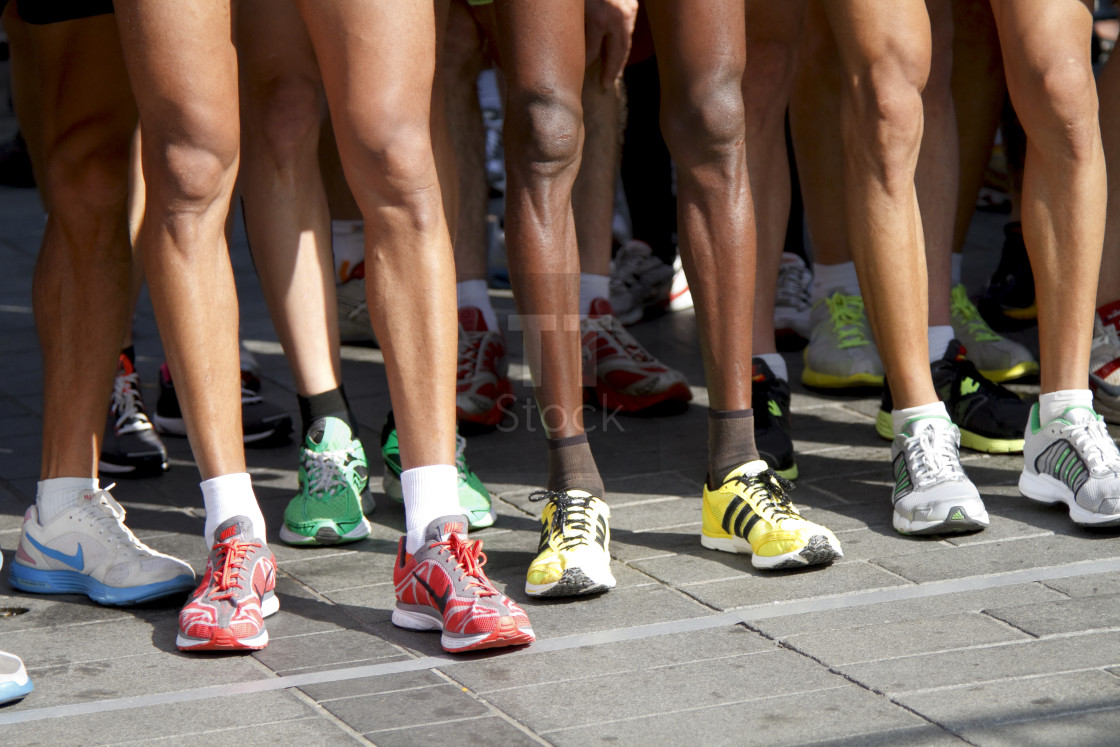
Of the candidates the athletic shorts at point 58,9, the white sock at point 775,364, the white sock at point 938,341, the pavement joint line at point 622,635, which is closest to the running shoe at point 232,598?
the pavement joint line at point 622,635

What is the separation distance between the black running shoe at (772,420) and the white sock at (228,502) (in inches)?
49.5

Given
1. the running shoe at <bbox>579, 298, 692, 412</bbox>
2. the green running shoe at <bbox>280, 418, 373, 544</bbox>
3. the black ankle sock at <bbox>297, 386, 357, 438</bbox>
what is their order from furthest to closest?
the running shoe at <bbox>579, 298, 692, 412</bbox> < the black ankle sock at <bbox>297, 386, 357, 438</bbox> < the green running shoe at <bbox>280, 418, 373, 544</bbox>

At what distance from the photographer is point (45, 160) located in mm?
3129

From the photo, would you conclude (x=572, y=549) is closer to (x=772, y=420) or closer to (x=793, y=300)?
(x=772, y=420)

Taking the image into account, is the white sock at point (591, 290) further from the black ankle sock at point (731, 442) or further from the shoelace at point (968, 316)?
the black ankle sock at point (731, 442)

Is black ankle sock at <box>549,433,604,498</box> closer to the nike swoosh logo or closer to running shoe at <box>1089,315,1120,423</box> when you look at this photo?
the nike swoosh logo

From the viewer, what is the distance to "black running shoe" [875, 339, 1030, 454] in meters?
3.79

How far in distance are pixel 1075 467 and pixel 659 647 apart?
3.90 feet

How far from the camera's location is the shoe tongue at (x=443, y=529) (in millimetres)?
2795

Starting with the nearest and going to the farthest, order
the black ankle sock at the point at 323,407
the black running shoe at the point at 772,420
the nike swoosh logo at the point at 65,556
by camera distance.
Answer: the nike swoosh logo at the point at 65,556 < the black ankle sock at the point at 323,407 < the black running shoe at the point at 772,420

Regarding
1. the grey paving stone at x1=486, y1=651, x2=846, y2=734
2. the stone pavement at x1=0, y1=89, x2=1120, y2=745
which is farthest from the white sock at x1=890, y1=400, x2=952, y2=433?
the grey paving stone at x1=486, y1=651, x2=846, y2=734

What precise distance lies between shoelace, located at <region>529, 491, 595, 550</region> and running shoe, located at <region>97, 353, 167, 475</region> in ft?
4.48

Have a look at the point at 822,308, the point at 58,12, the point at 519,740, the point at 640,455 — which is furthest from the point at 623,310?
the point at 519,740

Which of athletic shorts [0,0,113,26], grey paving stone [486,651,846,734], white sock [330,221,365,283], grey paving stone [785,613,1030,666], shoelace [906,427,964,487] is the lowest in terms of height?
grey paving stone [486,651,846,734]
